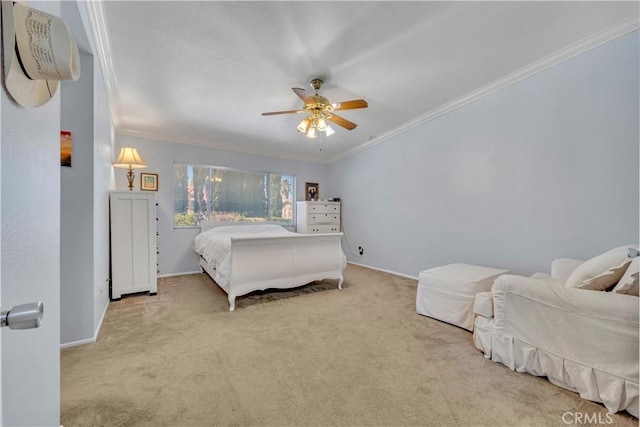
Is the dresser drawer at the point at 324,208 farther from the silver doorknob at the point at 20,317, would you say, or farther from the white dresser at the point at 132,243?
the silver doorknob at the point at 20,317

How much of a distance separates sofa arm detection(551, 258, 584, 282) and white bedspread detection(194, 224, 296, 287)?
259 cm

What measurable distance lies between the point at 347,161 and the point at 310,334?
394cm

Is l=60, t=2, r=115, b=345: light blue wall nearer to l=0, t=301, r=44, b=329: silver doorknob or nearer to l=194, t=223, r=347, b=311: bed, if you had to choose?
l=194, t=223, r=347, b=311: bed

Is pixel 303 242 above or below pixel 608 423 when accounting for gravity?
above

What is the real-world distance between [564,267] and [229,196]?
15.6 feet

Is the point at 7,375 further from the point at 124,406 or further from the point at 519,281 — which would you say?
the point at 519,281

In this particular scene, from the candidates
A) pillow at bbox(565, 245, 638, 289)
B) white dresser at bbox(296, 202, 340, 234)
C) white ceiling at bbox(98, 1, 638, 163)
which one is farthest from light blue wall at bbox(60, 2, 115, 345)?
white dresser at bbox(296, 202, 340, 234)

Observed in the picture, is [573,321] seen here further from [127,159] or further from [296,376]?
[127,159]

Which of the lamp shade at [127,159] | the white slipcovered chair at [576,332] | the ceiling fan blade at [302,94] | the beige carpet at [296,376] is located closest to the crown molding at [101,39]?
the lamp shade at [127,159]

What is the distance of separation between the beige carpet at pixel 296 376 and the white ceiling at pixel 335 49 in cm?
239

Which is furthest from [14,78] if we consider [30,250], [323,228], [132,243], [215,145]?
[323,228]

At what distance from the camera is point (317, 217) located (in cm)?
528

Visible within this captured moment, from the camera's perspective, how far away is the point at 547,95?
7.84 feet

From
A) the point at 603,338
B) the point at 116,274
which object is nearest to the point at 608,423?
the point at 603,338
